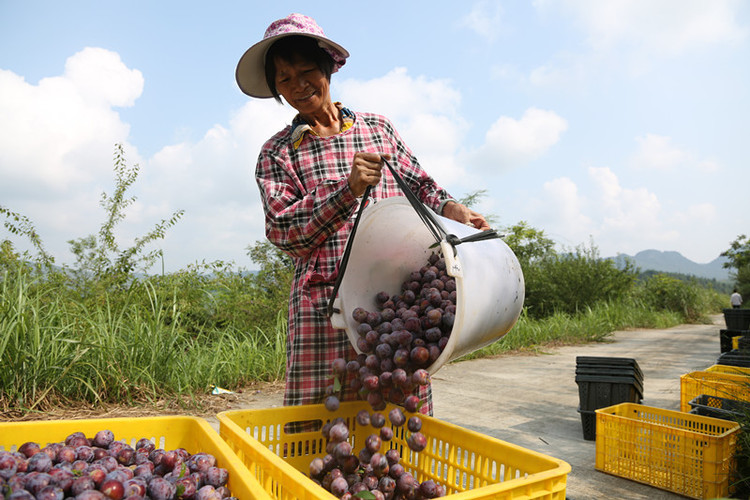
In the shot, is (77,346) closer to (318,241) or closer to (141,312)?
(141,312)

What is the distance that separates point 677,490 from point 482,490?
1.87 metres

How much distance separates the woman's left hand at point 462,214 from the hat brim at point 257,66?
0.59 metres

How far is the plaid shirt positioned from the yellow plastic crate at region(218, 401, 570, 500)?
20 centimetres

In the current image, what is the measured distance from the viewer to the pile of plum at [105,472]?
0.92 metres

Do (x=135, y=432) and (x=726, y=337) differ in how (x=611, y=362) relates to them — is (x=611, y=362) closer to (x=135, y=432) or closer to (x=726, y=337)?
(x=135, y=432)

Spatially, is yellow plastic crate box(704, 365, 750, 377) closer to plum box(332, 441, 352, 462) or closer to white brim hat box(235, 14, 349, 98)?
plum box(332, 441, 352, 462)

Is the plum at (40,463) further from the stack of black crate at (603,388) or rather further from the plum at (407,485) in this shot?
the stack of black crate at (603,388)

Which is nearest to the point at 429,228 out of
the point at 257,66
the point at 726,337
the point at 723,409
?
the point at 257,66

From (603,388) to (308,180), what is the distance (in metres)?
2.29

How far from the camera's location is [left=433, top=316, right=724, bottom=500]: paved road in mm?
2461

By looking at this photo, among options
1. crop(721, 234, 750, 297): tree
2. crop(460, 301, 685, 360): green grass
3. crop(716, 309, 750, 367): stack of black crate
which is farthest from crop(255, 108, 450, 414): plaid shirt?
crop(721, 234, 750, 297): tree

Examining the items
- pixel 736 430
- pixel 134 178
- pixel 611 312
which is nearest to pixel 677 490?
pixel 736 430

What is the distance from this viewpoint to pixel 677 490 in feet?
7.48

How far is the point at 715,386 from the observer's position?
2988mm
